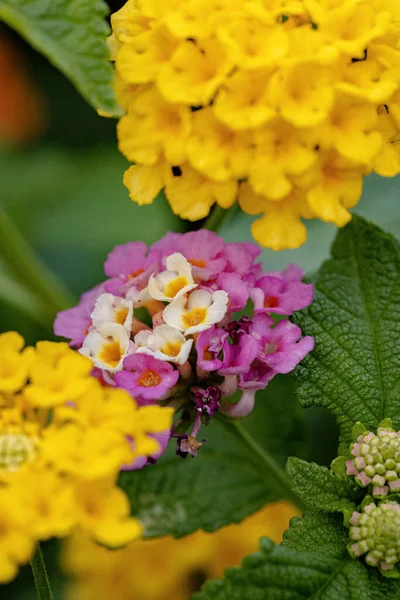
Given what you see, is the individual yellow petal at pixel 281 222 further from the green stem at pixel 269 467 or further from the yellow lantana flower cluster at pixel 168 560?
the yellow lantana flower cluster at pixel 168 560

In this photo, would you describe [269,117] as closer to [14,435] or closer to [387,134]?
[387,134]

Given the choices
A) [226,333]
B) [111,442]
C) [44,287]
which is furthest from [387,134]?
[44,287]

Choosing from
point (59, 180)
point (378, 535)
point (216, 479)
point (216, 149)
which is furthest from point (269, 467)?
point (59, 180)

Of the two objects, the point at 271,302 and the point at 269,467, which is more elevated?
the point at 271,302

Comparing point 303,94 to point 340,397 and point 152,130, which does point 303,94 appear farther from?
point 340,397

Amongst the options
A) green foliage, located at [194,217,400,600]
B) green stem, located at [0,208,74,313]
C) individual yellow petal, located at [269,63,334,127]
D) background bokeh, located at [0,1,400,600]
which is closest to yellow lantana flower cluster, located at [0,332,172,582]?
green foliage, located at [194,217,400,600]

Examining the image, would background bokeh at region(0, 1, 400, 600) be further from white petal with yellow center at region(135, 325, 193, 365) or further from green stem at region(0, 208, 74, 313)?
white petal with yellow center at region(135, 325, 193, 365)
